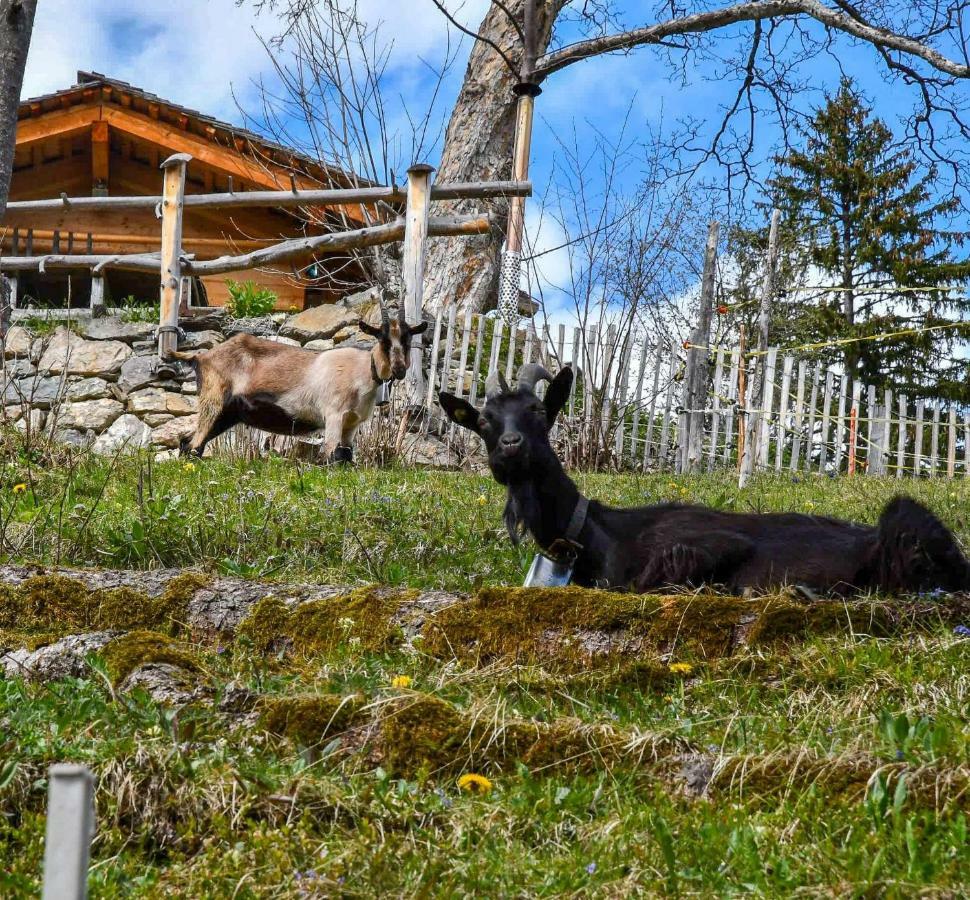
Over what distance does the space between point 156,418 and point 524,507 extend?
1045 centimetres

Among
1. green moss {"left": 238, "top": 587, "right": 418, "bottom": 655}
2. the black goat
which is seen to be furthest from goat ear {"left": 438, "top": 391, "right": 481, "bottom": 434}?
green moss {"left": 238, "top": 587, "right": 418, "bottom": 655}

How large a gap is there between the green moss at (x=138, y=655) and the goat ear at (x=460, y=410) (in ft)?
8.72

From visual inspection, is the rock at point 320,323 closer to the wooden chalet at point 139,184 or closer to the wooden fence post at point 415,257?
the wooden chalet at point 139,184

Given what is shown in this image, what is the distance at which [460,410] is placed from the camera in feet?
19.8

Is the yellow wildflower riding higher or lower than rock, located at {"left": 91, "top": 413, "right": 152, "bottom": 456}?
lower

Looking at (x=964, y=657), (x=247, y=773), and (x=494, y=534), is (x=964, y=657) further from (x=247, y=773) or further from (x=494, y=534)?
(x=494, y=534)

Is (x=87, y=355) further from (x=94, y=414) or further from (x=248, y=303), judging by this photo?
(x=248, y=303)

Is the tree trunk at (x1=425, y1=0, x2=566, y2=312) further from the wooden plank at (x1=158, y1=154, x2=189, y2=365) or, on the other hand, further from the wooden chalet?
the wooden plank at (x1=158, y1=154, x2=189, y2=365)

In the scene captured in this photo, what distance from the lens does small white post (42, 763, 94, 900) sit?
1030mm

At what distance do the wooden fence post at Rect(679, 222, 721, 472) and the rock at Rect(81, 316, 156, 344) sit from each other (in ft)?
25.6

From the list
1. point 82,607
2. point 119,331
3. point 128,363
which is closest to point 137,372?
point 128,363

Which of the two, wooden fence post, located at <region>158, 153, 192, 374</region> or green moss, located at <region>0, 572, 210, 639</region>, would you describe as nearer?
green moss, located at <region>0, 572, 210, 639</region>

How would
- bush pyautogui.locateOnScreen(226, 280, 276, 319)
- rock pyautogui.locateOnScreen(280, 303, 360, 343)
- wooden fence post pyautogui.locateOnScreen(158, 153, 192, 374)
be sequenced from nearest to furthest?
wooden fence post pyautogui.locateOnScreen(158, 153, 192, 374) → rock pyautogui.locateOnScreen(280, 303, 360, 343) → bush pyautogui.locateOnScreen(226, 280, 276, 319)

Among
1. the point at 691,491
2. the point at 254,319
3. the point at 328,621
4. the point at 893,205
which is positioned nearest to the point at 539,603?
the point at 328,621
